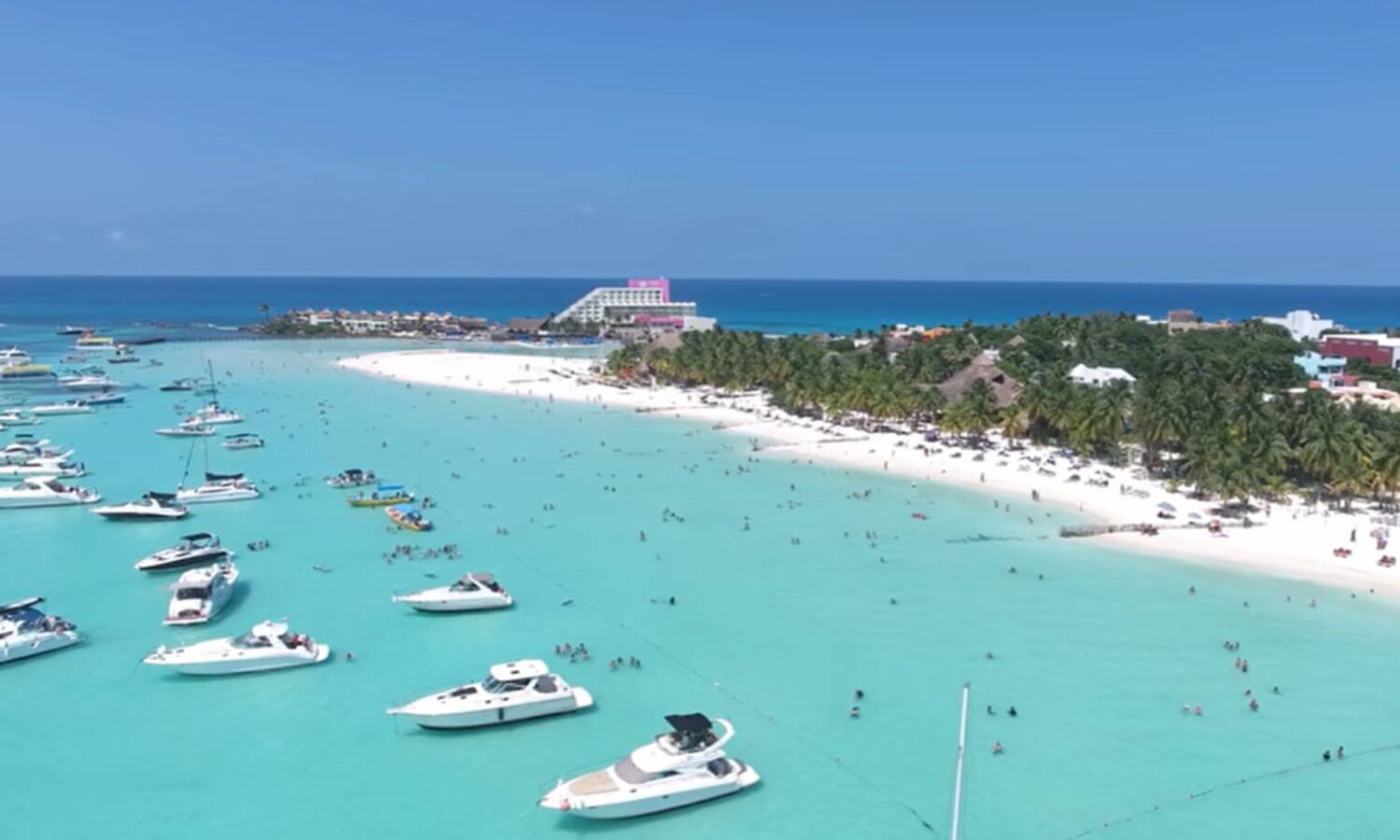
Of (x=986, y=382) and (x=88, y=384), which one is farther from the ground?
(x=986, y=382)

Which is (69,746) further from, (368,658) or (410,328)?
(410,328)

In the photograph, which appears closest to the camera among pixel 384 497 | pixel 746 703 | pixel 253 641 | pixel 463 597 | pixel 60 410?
pixel 746 703

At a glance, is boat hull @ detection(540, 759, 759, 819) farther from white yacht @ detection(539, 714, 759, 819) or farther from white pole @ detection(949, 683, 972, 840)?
white pole @ detection(949, 683, 972, 840)

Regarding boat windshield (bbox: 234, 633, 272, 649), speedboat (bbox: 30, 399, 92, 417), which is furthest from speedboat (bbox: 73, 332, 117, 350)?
boat windshield (bbox: 234, 633, 272, 649)

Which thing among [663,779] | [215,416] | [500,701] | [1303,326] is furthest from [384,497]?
[1303,326]

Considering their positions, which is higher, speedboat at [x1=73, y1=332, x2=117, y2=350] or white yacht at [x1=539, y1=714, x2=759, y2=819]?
speedboat at [x1=73, y1=332, x2=117, y2=350]

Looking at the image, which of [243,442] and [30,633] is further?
[243,442]

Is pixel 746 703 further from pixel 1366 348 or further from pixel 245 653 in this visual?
pixel 1366 348
